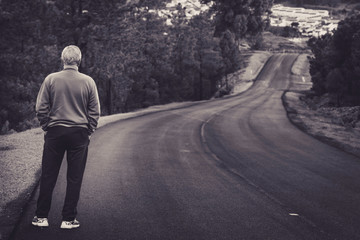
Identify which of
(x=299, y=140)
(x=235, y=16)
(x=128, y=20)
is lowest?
(x=299, y=140)

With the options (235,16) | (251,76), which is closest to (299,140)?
(251,76)

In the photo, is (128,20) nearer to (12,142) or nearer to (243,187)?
(12,142)

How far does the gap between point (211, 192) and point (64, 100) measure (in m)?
3.38

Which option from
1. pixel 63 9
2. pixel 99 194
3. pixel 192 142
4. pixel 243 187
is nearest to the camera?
pixel 99 194

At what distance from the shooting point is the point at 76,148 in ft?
16.2

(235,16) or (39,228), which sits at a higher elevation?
(235,16)

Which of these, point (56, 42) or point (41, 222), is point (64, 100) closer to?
point (41, 222)

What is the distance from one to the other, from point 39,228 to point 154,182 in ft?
9.99

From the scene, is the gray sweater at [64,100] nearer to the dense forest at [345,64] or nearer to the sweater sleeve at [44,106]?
the sweater sleeve at [44,106]

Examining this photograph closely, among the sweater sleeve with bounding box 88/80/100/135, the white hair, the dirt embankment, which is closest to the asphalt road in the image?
the sweater sleeve with bounding box 88/80/100/135

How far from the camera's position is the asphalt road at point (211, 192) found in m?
5.12

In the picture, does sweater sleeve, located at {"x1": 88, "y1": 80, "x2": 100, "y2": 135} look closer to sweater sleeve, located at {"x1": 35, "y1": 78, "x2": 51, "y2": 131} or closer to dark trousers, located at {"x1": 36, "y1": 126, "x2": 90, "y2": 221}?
dark trousers, located at {"x1": 36, "y1": 126, "x2": 90, "y2": 221}

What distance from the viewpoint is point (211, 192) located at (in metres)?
7.12

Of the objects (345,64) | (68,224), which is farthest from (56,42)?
(68,224)
